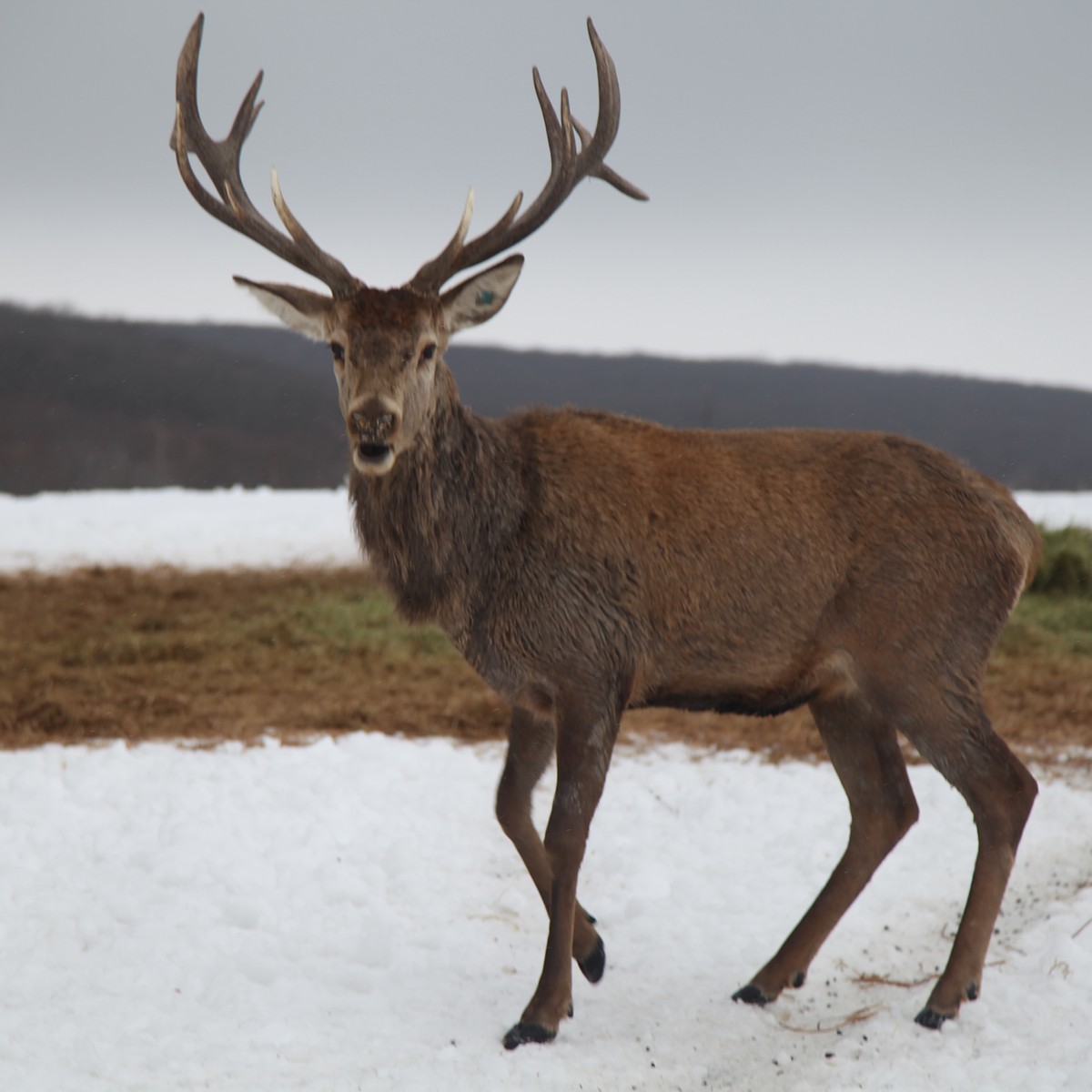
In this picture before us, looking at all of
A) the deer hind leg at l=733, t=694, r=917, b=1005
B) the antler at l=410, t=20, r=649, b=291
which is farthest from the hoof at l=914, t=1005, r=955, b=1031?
the antler at l=410, t=20, r=649, b=291

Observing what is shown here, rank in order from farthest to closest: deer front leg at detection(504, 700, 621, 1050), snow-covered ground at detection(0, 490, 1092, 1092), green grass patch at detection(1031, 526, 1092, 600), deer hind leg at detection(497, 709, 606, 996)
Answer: green grass patch at detection(1031, 526, 1092, 600), deer hind leg at detection(497, 709, 606, 996), deer front leg at detection(504, 700, 621, 1050), snow-covered ground at detection(0, 490, 1092, 1092)

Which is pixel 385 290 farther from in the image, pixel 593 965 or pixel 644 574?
pixel 593 965

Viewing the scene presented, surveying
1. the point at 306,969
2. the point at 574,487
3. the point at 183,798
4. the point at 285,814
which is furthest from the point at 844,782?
the point at 183,798

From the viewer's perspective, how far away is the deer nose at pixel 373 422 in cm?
473

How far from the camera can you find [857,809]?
5676 mm

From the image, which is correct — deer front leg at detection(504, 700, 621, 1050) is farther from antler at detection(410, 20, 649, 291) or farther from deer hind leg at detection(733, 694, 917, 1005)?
antler at detection(410, 20, 649, 291)

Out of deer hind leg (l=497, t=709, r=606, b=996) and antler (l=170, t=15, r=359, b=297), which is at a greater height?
antler (l=170, t=15, r=359, b=297)

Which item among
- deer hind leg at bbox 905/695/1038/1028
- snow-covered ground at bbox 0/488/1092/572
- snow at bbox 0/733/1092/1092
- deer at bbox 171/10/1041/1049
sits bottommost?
snow-covered ground at bbox 0/488/1092/572

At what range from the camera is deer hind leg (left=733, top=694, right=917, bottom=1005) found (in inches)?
220

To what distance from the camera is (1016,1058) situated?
4.79 m

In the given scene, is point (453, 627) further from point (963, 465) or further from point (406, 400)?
point (963, 465)

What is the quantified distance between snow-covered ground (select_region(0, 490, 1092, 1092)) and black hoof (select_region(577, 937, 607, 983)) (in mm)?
103

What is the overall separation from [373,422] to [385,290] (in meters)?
0.70

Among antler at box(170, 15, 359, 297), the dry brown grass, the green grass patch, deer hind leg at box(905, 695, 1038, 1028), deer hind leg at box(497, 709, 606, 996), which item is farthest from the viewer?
the green grass patch
